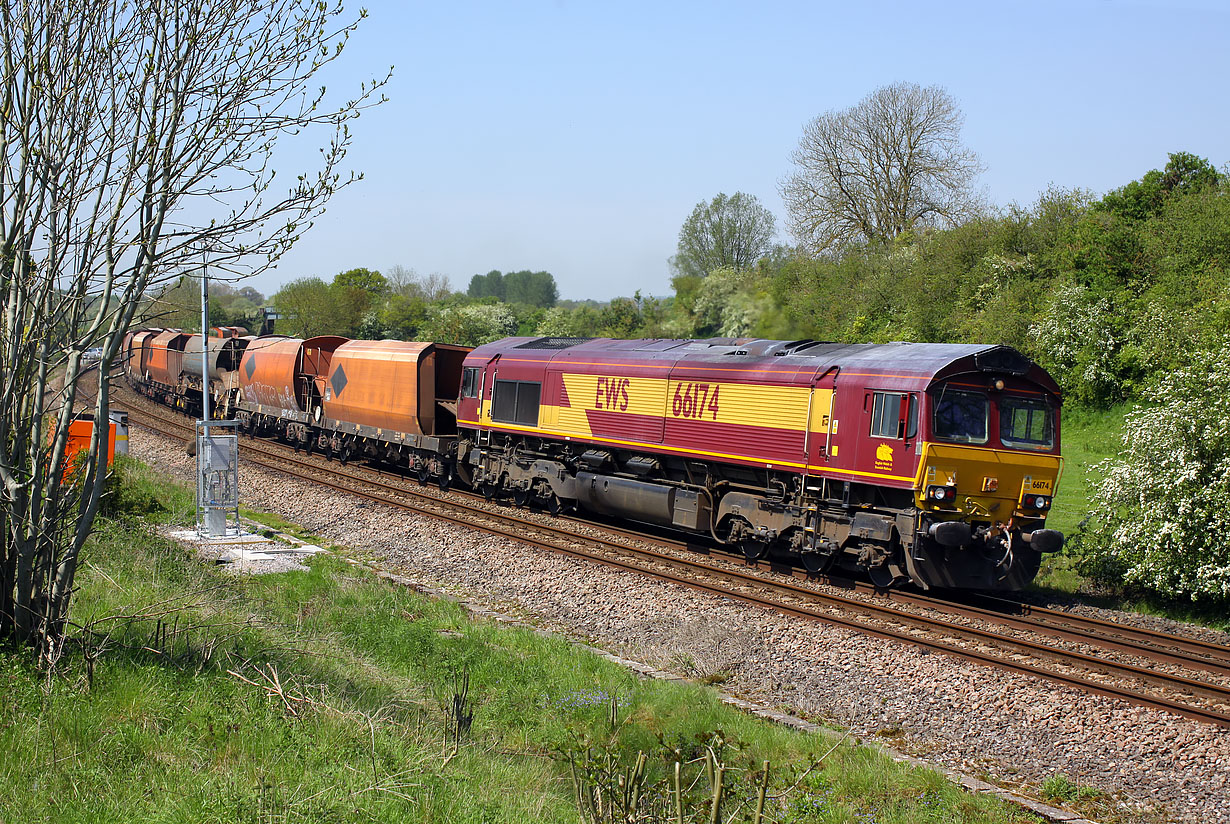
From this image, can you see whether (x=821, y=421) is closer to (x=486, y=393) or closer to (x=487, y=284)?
(x=486, y=393)

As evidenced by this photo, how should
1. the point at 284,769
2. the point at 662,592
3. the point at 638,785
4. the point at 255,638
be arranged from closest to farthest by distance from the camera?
1. the point at 638,785
2. the point at 284,769
3. the point at 255,638
4. the point at 662,592

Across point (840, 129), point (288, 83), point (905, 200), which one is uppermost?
point (840, 129)

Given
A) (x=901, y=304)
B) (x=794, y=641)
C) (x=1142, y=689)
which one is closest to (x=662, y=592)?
(x=794, y=641)

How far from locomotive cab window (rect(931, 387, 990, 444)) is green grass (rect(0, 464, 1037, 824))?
566 cm

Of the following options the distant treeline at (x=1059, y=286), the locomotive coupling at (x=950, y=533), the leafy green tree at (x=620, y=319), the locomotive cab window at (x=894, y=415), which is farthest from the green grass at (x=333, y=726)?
the leafy green tree at (x=620, y=319)

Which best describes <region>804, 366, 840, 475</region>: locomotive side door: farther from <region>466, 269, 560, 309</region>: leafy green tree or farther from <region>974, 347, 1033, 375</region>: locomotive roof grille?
<region>466, 269, 560, 309</region>: leafy green tree

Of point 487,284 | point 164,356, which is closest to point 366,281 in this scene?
point 164,356

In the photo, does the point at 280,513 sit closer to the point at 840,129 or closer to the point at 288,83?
the point at 288,83

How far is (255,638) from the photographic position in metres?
8.80

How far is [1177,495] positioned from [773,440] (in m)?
5.97

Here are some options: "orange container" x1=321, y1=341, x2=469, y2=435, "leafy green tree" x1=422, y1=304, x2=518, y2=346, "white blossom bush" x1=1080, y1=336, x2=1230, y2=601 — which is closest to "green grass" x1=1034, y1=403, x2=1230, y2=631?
"white blossom bush" x1=1080, y1=336, x2=1230, y2=601

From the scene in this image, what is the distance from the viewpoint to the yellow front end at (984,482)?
12930mm

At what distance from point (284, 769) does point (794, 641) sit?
7.38 m

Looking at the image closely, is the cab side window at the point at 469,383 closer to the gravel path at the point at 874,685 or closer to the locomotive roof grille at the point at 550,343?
the locomotive roof grille at the point at 550,343
